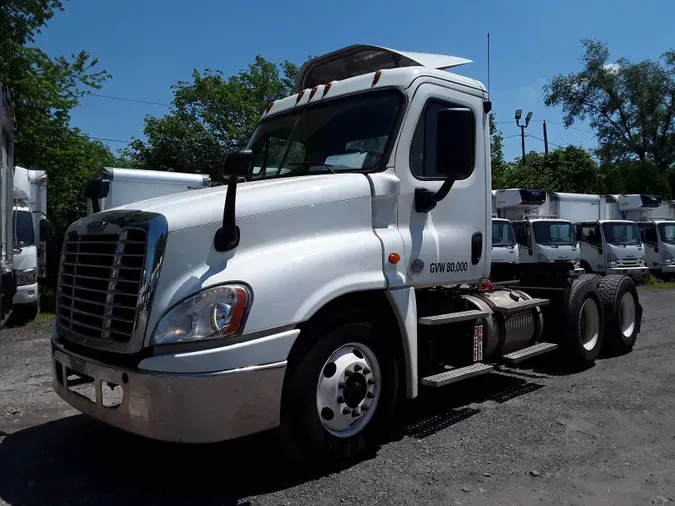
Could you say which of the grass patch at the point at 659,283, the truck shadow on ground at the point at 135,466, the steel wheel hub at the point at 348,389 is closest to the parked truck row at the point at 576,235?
the grass patch at the point at 659,283

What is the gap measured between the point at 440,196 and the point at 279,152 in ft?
4.79

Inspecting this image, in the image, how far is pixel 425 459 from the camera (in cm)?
438

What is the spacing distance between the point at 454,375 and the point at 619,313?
4010 mm

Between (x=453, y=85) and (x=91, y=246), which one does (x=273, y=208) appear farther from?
(x=453, y=85)

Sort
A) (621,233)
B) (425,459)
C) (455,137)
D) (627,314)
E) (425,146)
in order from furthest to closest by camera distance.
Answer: (621,233) < (627,314) < (425,146) < (455,137) < (425,459)

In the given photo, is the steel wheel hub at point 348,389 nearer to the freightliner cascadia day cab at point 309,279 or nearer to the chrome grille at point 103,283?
the freightliner cascadia day cab at point 309,279

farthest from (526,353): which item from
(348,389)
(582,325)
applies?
(348,389)

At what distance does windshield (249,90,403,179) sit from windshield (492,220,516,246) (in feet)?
44.9

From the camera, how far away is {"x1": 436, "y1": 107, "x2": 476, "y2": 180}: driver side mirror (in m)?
4.57

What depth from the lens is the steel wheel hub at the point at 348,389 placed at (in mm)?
3998

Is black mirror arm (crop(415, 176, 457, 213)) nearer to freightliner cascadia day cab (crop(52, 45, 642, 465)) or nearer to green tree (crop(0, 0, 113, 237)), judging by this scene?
freightliner cascadia day cab (crop(52, 45, 642, 465))

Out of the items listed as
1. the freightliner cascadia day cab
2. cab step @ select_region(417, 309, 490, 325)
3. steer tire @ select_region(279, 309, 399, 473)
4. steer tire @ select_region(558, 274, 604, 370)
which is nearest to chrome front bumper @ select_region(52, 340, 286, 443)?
the freightliner cascadia day cab

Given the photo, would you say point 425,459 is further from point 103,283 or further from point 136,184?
point 136,184

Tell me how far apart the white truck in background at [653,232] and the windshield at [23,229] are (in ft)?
65.6
